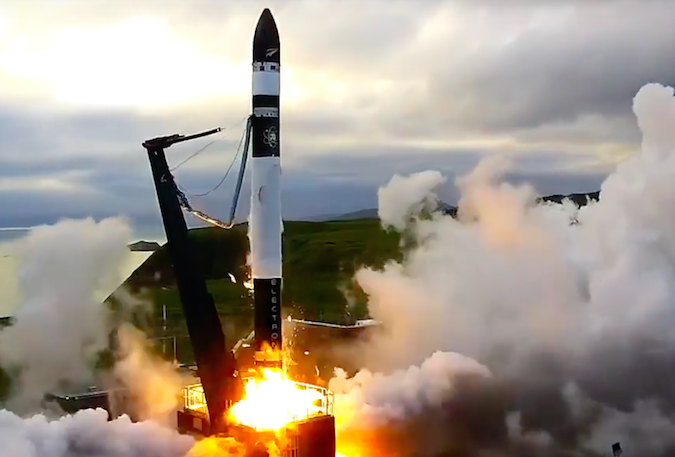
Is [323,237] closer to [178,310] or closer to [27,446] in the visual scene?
[178,310]

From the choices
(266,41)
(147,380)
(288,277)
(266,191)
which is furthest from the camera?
(288,277)

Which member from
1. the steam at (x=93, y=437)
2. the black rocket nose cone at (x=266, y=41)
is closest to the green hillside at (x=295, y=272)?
the steam at (x=93, y=437)

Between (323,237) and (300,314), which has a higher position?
(323,237)

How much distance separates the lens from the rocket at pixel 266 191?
2545 centimetres

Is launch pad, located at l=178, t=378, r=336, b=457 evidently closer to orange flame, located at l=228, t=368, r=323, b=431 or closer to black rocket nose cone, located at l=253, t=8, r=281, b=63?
orange flame, located at l=228, t=368, r=323, b=431

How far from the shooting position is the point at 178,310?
70625mm

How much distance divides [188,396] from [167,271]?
64.2 m

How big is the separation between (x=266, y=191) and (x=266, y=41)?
172 inches

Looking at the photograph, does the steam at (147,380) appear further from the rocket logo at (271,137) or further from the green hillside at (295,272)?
the green hillside at (295,272)

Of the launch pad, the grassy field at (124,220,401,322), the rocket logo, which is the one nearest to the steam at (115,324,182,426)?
the launch pad

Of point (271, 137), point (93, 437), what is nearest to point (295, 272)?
point (271, 137)

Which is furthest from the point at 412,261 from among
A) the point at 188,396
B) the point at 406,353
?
the point at 188,396

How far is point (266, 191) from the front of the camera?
25.8 metres

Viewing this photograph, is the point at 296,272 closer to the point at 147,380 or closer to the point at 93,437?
the point at 147,380
